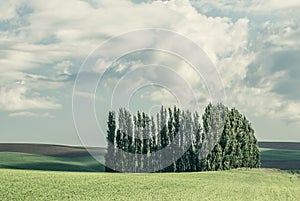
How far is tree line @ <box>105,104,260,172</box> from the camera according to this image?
108 m

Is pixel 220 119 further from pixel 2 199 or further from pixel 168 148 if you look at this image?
pixel 2 199

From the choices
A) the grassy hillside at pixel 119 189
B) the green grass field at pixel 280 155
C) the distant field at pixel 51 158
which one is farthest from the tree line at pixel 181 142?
the green grass field at pixel 280 155

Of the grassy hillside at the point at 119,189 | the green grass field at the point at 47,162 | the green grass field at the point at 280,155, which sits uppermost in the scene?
the green grass field at the point at 280,155

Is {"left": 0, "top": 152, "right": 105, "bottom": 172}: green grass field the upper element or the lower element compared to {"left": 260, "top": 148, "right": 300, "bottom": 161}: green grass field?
lower

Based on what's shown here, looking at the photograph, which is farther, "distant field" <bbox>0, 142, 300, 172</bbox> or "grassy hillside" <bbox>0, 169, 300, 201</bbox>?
"distant field" <bbox>0, 142, 300, 172</bbox>

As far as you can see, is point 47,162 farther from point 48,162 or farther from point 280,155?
point 280,155

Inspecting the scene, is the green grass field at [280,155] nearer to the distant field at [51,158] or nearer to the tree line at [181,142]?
the distant field at [51,158]

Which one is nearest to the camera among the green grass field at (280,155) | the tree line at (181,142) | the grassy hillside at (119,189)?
the grassy hillside at (119,189)

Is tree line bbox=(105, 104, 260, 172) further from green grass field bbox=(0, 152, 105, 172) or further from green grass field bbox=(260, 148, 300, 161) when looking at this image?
green grass field bbox=(260, 148, 300, 161)

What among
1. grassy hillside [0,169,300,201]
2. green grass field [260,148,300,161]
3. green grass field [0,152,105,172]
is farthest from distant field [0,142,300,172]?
grassy hillside [0,169,300,201]

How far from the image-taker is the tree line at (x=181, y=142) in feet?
354

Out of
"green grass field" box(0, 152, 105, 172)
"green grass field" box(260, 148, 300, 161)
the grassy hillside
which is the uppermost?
"green grass field" box(260, 148, 300, 161)

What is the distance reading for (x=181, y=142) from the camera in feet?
389

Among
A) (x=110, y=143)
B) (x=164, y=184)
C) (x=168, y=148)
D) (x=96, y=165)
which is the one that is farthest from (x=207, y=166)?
(x=164, y=184)
